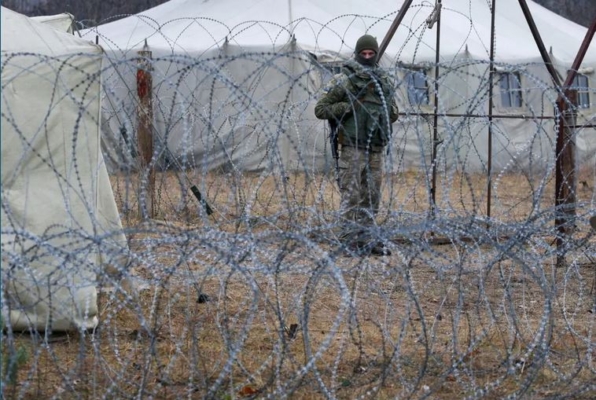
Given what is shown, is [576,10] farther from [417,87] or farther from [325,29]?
[417,87]

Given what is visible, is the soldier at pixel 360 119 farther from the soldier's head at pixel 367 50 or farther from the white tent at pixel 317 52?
the white tent at pixel 317 52

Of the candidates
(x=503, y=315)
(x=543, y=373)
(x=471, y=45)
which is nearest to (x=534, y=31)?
(x=503, y=315)

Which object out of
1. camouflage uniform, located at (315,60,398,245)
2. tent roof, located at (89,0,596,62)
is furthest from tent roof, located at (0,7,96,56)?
tent roof, located at (89,0,596,62)

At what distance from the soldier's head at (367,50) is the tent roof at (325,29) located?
634 cm

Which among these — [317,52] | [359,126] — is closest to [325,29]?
[317,52]

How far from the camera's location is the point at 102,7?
23547mm

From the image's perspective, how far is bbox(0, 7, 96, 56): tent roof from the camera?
5133 millimetres

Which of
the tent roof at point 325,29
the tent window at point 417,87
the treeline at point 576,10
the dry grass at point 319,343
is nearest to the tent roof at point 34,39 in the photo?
the dry grass at point 319,343

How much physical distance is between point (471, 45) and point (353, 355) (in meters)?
10.9

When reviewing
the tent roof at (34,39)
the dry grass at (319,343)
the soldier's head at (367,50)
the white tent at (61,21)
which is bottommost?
the dry grass at (319,343)

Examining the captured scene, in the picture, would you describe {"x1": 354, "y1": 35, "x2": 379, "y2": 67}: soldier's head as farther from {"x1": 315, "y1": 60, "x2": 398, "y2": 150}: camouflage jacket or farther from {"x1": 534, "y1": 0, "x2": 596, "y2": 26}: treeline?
{"x1": 534, "y1": 0, "x2": 596, "y2": 26}: treeline

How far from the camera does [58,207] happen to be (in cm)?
519

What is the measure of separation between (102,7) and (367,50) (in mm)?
16791

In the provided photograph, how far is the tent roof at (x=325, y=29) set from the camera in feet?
48.1
